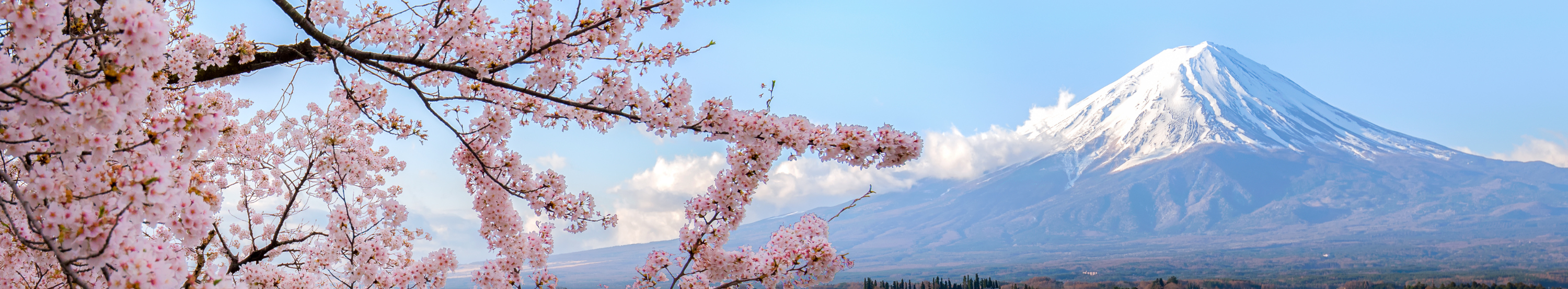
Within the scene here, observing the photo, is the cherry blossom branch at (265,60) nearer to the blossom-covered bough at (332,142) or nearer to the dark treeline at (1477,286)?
the blossom-covered bough at (332,142)

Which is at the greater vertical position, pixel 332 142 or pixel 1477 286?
pixel 1477 286

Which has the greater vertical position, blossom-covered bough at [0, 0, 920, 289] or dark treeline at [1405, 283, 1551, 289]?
dark treeline at [1405, 283, 1551, 289]

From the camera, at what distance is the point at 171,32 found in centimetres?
442

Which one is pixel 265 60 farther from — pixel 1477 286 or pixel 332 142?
pixel 1477 286

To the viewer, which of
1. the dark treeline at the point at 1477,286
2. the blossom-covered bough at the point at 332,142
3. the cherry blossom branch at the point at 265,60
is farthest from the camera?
the dark treeline at the point at 1477,286

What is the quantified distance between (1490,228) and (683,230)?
236 metres

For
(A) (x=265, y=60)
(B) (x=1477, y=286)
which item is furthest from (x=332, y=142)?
(B) (x=1477, y=286)

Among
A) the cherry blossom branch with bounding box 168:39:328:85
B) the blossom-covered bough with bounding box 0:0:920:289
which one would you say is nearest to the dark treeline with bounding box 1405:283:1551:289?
the blossom-covered bough with bounding box 0:0:920:289

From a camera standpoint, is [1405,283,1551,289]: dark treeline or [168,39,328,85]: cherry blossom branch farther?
[1405,283,1551,289]: dark treeline

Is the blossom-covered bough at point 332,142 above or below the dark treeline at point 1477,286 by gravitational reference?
below

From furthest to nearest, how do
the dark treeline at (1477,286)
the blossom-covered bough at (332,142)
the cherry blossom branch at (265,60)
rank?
the dark treeline at (1477,286)
the cherry blossom branch at (265,60)
the blossom-covered bough at (332,142)

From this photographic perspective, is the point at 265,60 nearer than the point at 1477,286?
Yes

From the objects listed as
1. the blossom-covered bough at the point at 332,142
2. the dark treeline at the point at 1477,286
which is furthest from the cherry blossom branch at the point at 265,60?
the dark treeline at the point at 1477,286

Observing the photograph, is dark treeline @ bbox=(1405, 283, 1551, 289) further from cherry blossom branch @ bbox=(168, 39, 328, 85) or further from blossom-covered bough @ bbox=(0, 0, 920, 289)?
cherry blossom branch @ bbox=(168, 39, 328, 85)
